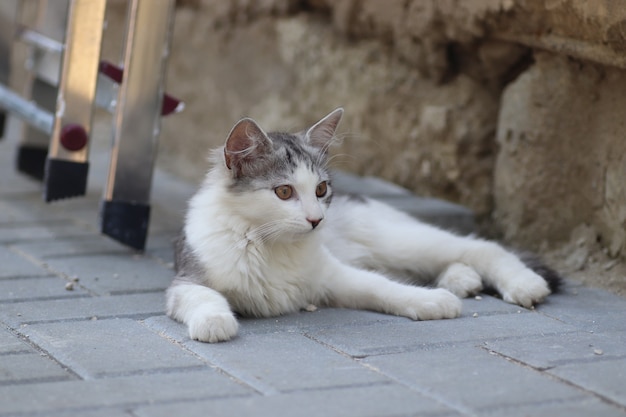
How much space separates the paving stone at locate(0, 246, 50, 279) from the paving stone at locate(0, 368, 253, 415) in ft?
4.80

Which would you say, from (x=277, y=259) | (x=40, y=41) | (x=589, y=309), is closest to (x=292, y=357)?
(x=277, y=259)

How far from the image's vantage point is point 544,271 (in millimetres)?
3922

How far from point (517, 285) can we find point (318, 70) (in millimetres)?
2368

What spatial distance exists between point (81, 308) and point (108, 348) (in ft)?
1.87

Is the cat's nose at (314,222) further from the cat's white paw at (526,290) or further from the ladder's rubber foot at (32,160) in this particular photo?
the ladder's rubber foot at (32,160)

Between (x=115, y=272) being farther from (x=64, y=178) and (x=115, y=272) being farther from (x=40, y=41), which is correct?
(x=40, y=41)

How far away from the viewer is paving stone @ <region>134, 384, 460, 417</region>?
8.24 ft

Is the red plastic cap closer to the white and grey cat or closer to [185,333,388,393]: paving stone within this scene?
the white and grey cat

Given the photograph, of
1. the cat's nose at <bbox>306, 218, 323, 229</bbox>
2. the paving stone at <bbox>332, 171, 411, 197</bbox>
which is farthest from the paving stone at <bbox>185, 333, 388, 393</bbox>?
the paving stone at <bbox>332, 171, 411, 197</bbox>

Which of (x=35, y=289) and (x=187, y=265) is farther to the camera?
(x=35, y=289)

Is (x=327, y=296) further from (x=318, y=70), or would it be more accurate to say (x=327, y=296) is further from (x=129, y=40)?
(x=318, y=70)

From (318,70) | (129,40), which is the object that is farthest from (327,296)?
(318,70)

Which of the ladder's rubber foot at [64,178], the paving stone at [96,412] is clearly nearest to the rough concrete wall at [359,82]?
the ladder's rubber foot at [64,178]

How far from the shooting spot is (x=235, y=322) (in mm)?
3244
